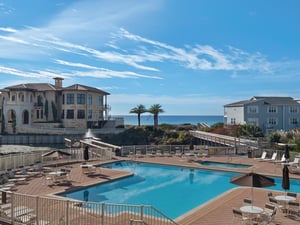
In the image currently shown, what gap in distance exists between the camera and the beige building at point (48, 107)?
52.8 m

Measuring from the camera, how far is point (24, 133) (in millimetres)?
50688

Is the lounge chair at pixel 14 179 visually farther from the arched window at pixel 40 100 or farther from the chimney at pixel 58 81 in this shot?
the chimney at pixel 58 81

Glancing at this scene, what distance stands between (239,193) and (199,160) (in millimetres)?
10050

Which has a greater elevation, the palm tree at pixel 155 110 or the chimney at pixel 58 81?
the chimney at pixel 58 81

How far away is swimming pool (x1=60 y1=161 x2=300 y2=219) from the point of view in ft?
45.6

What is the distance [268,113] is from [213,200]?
39.1m

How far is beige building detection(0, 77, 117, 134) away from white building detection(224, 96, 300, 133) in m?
25.2

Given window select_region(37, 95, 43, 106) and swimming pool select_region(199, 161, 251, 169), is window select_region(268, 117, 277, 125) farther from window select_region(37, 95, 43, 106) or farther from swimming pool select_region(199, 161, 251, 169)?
window select_region(37, 95, 43, 106)

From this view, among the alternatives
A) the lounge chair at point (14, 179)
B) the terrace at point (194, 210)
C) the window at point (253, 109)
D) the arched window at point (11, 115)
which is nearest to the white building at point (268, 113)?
the window at point (253, 109)

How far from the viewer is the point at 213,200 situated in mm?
13211

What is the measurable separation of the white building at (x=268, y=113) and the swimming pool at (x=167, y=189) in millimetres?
29344

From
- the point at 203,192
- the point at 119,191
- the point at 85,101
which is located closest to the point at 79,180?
the point at 119,191

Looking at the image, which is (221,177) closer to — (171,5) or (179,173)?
(179,173)

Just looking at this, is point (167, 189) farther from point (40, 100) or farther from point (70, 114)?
point (40, 100)
